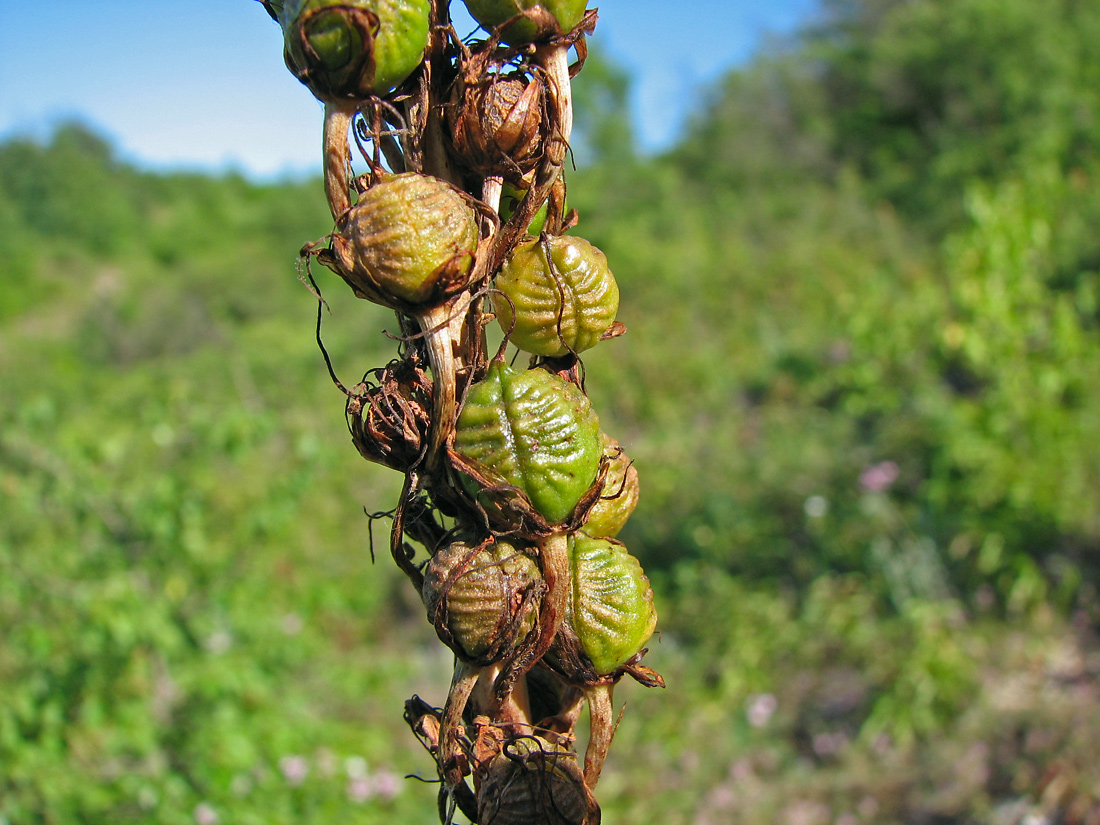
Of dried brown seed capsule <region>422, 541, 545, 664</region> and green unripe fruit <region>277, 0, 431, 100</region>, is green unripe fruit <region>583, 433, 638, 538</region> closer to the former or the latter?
dried brown seed capsule <region>422, 541, 545, 664</region>

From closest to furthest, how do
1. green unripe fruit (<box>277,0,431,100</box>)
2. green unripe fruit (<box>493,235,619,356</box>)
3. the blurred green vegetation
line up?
1. green unripe fruit (<box>277,0,431,100</box>)
2. green unripe fruit (<box>493,235,619,356</box>)
3. the blurred green vegetation

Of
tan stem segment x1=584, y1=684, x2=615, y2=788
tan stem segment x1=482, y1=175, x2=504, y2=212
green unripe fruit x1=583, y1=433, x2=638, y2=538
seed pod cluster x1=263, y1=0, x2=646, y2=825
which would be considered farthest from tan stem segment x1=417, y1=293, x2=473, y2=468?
→ tan stem segment x1=584, y1=684, x2=615, y2=788

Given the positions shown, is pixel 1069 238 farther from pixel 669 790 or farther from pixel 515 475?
pixel 515 475

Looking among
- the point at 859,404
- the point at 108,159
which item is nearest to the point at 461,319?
the point at 859,404

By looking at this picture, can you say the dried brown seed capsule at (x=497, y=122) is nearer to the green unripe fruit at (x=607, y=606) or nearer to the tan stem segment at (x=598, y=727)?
the green unripe fruit at (x=607, y=606)

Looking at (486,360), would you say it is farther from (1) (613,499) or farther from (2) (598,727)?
(2) (598,727)

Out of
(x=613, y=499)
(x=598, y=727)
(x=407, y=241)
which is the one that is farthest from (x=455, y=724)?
(x=407, y=241)

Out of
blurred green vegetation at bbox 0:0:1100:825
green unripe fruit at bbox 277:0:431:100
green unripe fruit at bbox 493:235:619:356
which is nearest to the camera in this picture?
green unripe fruit at bbox 277:0:431:100
